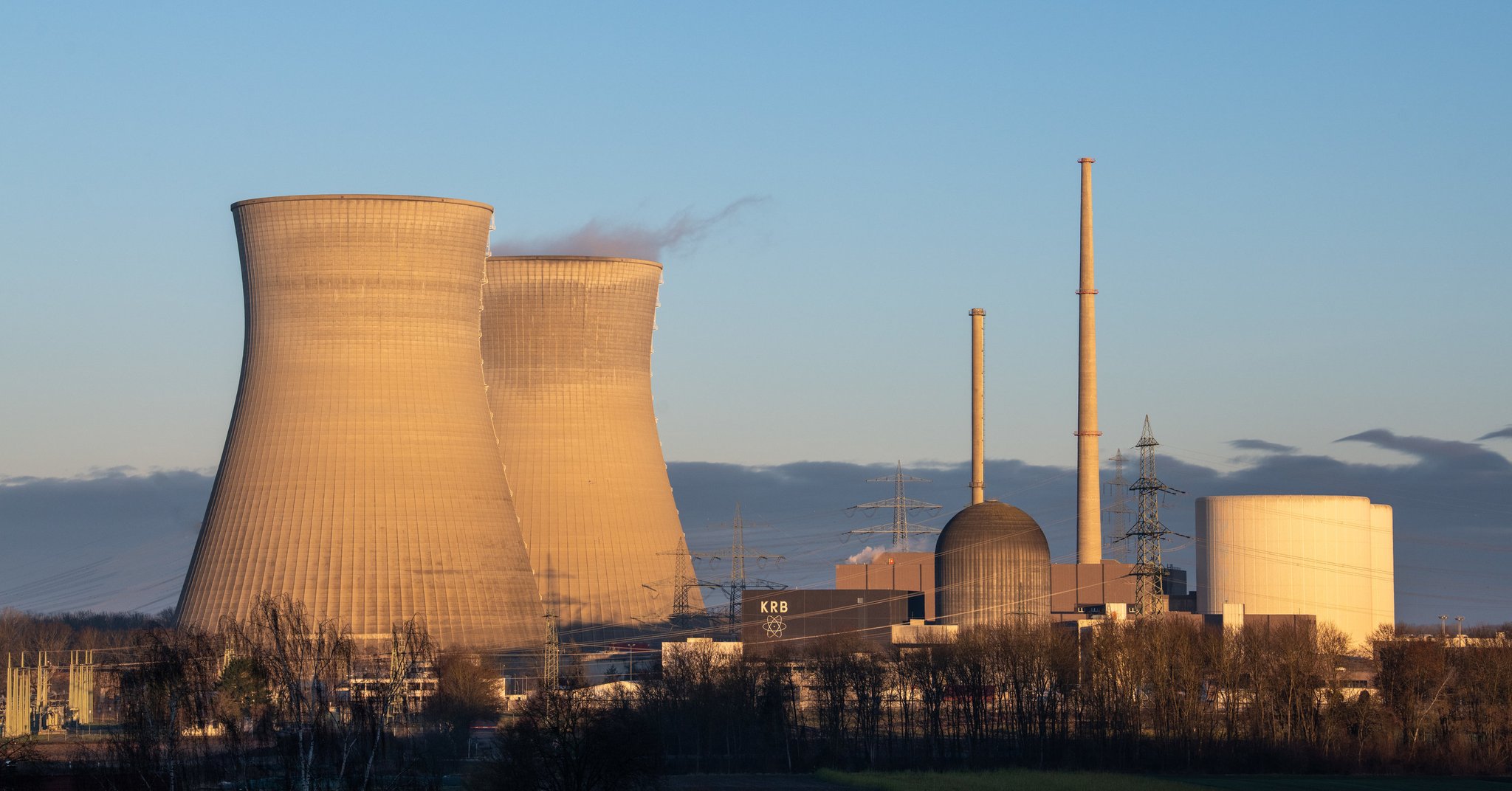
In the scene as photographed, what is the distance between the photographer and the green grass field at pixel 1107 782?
103ft

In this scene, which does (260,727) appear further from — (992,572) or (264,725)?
(992,572)

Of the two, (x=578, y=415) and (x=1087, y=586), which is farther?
(x=1087, y=586)

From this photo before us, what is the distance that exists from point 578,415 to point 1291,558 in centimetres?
1832

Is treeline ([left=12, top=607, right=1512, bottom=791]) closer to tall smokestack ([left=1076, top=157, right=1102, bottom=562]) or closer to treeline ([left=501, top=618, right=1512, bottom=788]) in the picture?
treeline ([left=501, top=618, right=1512, bottom=788])

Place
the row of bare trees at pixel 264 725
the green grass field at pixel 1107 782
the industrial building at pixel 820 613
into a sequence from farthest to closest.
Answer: the industrial building at pixel 820 613, the green grass field at pixel 1107 782, the row of bare trees at pixel 264 725

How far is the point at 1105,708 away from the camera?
39.2 metres

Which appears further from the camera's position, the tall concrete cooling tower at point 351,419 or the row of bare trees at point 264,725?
the tall concrete cooling tower at point 351,419

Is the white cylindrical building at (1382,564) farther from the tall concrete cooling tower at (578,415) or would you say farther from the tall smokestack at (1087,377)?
the tall concrete cooling tower at (578,415)

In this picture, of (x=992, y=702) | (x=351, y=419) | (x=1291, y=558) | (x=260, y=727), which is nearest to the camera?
(x=260, y=727)

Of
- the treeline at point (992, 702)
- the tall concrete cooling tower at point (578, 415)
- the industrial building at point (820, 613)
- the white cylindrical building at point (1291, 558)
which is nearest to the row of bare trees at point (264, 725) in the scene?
the treeline at point (992, 702)

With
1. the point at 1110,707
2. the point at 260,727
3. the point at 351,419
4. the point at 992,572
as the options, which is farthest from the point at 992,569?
the point at 260,727

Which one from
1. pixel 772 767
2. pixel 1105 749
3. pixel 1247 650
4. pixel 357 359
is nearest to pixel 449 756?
pixel 772 767

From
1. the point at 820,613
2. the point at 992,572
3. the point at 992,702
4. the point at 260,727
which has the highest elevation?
the point at 992,572

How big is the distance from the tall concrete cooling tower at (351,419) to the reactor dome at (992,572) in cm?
1366
